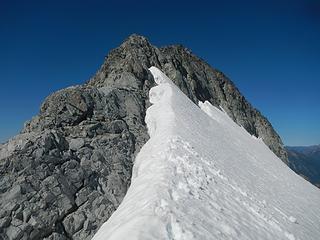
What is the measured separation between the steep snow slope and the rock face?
1759 mm

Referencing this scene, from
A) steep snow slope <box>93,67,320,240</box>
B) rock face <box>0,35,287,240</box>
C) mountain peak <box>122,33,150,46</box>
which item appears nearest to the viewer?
steep snow slope <box>93,67,320,240</box>

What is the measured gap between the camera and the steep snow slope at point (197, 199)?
9.82 meters

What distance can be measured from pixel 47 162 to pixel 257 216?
35.5ft

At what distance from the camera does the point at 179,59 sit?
175 ft

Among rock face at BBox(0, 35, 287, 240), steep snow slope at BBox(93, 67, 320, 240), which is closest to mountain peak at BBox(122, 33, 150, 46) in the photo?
rock face at BBox(0, 35, 287, 240)

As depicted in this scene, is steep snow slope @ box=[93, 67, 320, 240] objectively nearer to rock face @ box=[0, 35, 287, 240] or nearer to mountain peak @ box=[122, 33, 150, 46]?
rock face @ box=[0, 35, 287, 240]

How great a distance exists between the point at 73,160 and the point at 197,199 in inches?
353

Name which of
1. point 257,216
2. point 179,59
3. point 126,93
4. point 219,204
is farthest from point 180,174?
point 179,59

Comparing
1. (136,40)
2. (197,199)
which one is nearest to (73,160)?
(197,199)

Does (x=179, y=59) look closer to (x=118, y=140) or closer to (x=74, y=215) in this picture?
(x=118, y=140)

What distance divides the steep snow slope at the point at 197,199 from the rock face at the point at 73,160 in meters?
1.76

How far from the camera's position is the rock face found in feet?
51.3

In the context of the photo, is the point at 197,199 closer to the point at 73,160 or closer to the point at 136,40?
the point at 73,160

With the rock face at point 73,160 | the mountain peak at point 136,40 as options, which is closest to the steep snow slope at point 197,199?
the rock face at point 73,160
